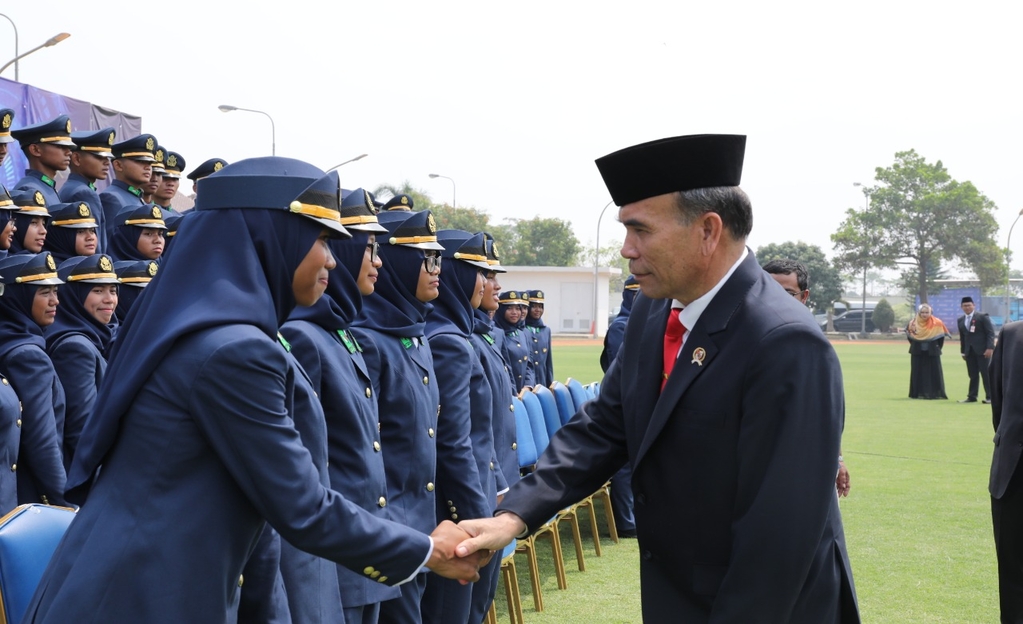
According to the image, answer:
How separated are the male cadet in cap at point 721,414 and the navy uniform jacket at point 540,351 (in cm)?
1006

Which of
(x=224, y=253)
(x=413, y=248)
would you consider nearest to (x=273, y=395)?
(x=224, y=253)

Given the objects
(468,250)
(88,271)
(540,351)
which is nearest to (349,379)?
(468,250)

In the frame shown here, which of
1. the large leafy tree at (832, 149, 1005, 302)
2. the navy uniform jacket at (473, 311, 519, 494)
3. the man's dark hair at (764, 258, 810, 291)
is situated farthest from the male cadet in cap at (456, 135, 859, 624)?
the large leafy tree at (832, 149, 1005, 302)

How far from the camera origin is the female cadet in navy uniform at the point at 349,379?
11.3 ft

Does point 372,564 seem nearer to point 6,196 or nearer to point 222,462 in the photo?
point 222,462

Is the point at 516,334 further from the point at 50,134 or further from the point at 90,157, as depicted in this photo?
the point at 50,134

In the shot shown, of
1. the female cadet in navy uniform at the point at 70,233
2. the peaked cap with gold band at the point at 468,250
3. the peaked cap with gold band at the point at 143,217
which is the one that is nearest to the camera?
the peaked cap with gold band at the point at 468,250

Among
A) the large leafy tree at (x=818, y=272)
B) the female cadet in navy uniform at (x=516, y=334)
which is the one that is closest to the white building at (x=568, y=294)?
the large leafy tree at (x=818, y=272)

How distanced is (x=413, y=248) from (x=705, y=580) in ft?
7.94

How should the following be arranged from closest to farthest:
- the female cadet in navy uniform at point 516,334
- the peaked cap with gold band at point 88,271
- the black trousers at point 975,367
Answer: the peaked cap with gold band at point 88,271
the female cadet in navy uniform at point 516,334
the black trousers at point 975,367

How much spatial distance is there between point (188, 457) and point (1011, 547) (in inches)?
175

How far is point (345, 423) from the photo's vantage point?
11.5ft

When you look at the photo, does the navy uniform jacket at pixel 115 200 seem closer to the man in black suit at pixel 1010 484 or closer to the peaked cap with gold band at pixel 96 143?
the peaked cap with gold band at pixel 96 143

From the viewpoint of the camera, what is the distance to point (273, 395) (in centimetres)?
231
